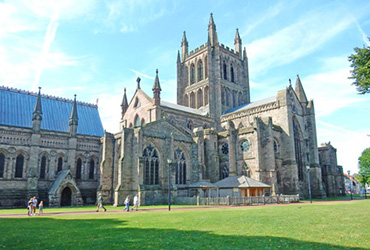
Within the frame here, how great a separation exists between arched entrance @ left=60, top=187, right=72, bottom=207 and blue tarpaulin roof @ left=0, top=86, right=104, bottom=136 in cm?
1054

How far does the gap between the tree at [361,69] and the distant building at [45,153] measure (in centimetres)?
3379

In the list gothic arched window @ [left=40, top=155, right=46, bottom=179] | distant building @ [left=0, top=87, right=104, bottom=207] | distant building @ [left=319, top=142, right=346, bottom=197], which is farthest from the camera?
distant building @ [left=319, top=142, right=346, bottom=197]

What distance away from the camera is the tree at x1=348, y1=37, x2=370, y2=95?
18672 mm

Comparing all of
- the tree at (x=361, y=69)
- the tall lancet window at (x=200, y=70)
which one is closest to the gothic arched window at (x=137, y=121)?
the tall lancet window at (x=200, y=70)

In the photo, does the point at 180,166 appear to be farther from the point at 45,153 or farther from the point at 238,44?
the point at 238,44

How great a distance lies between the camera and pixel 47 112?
45719 mm

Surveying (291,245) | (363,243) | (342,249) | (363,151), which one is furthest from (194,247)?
(363,151)

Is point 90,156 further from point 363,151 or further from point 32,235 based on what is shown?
point 363,151

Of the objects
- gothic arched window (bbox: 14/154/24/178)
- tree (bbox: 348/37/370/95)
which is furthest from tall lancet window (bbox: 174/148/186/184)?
tree (bbox: 348/37/370/95)

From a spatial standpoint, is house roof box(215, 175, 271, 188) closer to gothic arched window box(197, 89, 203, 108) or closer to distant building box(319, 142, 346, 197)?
distant building box(319, 142, 346, 197)

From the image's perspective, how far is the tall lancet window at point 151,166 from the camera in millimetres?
37188

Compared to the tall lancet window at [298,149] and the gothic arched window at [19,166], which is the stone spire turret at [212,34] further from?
the gothic arched window at [19,166]

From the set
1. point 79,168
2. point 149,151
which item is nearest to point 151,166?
point 149,151

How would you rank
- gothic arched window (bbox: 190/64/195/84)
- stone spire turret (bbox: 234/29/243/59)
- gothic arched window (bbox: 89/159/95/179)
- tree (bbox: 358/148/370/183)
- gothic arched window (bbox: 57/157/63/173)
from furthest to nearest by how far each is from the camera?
stone spire turret (bbox: 234/29/243/59)
gothic arched window (bbox: 190/64/195/84)
tree (bbox: 358/148/370/183)
gothic arched window (bbox: 89/159/95/179)
gothic arched window (bbox: 57/157/63/173)
